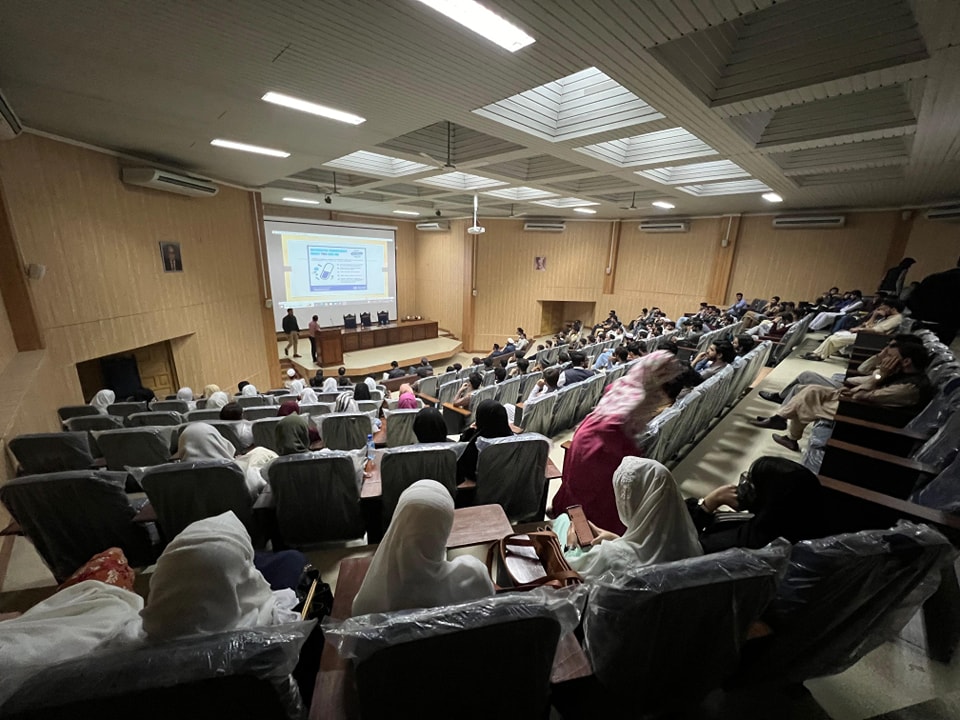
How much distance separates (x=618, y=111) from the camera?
12.5 ft

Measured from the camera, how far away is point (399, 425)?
13.2ft

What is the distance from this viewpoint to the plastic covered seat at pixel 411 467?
7.45 feet

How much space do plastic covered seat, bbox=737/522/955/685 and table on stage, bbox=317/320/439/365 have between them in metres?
10.7

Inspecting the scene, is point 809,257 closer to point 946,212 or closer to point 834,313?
point 946,212

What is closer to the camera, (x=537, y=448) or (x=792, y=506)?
(x=792, y=506)

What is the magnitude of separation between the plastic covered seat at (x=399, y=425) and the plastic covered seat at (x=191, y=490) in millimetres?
1815

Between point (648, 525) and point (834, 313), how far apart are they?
8284 mm

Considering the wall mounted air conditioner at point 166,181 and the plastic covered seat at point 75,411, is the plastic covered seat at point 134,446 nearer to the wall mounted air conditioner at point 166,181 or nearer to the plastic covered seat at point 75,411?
the plastic covered seat at point 75,411

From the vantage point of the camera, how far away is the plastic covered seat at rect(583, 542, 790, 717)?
117cm

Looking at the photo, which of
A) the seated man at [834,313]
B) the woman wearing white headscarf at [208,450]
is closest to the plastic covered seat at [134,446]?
the woman wearing white headscarf at [208,450]

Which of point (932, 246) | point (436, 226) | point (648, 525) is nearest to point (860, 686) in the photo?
point (648, 525)

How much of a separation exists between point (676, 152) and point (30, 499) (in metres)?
7.02

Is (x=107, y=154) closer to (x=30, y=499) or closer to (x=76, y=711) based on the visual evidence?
(x=30, y=499)

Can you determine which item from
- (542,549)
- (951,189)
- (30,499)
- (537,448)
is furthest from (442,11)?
(951,189)
